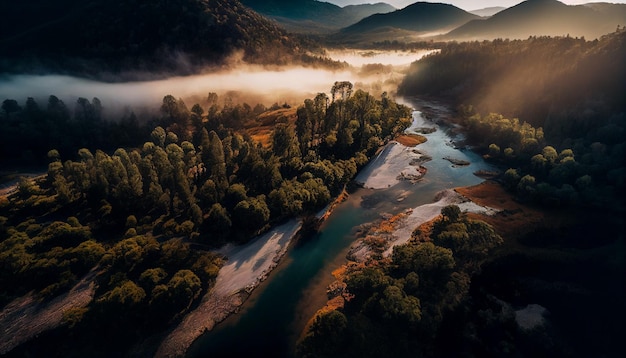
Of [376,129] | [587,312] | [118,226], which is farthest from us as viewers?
[376,129]

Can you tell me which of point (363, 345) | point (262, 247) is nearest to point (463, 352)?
point (363, 345)

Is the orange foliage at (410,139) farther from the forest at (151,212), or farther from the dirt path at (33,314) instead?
the dirt path at (33,314)

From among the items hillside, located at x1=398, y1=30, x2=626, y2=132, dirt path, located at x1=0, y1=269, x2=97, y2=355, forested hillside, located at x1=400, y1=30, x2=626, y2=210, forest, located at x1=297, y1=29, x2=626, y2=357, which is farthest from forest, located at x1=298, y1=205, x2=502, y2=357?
hillside, located at x1=398, y1=30, x2=626, y2=132

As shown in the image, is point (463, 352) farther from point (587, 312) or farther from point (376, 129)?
point (376, 129)

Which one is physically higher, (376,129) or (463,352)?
(376,129)

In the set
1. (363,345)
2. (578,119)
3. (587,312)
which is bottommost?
(587,312)

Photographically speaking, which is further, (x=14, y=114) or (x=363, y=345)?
(x=14, y=114)

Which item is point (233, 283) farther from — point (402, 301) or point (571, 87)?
point (571, 87)
